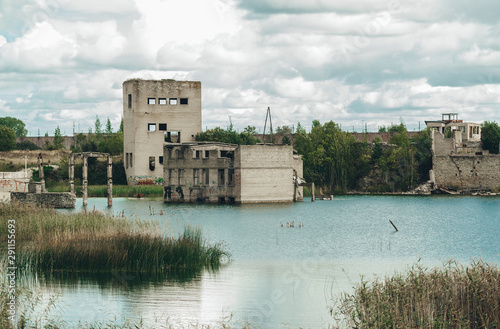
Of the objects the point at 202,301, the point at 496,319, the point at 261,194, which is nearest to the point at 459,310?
the point at 496,319

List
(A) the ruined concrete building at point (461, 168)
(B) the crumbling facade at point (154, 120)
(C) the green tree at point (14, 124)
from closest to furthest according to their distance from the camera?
(B) the crumbling facade at point (154, 120)
(A) the ruined concrete building at point (461, 168)
(C) the green tree at point (14, 124)

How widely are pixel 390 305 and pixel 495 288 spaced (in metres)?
2.48

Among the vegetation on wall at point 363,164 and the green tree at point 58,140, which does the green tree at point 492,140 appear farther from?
the green tree at point 58,140

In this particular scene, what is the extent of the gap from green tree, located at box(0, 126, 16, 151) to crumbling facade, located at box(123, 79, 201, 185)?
27568mm

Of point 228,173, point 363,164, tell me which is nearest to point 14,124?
point 363,164

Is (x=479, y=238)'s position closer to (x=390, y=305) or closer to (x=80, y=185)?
(x=390, y=305)

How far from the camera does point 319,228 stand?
43625 mm

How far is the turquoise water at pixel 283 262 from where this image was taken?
1894 centimetres

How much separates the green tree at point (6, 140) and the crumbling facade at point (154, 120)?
27.6 metres

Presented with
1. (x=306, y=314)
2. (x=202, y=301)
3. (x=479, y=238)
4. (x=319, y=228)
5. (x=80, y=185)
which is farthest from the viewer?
(x=80, y=185)

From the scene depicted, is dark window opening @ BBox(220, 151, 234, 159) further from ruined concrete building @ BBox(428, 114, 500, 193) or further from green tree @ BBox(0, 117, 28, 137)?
green tree @ BBox(0, 117, 28, 137)

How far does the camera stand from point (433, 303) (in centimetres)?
1541

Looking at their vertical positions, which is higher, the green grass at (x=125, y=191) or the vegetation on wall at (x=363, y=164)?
the vegetation on wall at (x=363, y=164)

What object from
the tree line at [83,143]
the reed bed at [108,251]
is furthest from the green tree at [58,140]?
the reed bed at [108,251]
